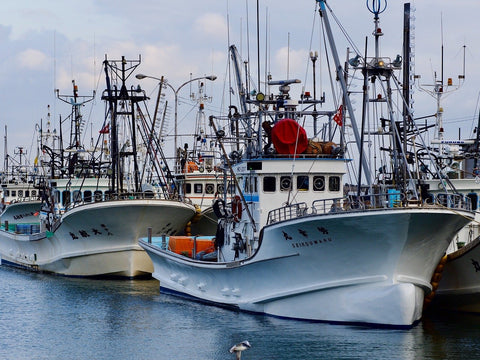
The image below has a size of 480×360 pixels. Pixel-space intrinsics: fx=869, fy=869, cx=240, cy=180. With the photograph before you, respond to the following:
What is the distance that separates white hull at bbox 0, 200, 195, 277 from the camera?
38.2 metres

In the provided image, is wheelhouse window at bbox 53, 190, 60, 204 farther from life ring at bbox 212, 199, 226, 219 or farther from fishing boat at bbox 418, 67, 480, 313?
fishing boat at bbox 418, 67, 480, 313

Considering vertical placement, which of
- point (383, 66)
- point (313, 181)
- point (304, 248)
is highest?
point (383, 66)

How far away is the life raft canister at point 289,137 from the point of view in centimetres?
2798

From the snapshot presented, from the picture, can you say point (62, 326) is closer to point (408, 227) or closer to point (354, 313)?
point (354, 313)

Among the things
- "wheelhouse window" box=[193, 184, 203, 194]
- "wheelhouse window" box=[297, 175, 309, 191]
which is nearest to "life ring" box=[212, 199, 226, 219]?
"wheelhouse window" box=[297, 175, 309, 191]

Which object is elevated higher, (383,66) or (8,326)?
(383,66)

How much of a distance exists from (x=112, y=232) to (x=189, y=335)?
14.8m

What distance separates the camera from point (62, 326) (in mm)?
27547

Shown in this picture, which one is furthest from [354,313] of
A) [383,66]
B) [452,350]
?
[383,66]

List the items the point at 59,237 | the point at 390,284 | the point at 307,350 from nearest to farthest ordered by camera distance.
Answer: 1. the point at 307,350
2. the point at 390,284
3. the point at 59,237

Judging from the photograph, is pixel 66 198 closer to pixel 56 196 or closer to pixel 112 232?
pixel 56 196

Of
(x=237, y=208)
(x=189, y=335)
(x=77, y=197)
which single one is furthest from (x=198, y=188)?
(x=189, y=335)

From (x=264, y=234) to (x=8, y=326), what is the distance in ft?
29.0

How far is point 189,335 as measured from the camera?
992 inches
